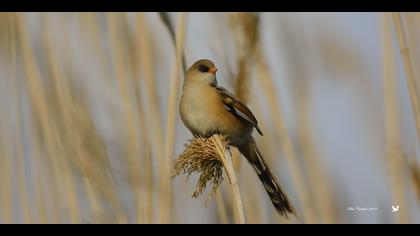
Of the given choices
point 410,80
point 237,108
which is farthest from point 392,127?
point 237,108

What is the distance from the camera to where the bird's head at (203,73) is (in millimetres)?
3357

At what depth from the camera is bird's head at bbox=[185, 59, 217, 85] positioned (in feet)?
11.0

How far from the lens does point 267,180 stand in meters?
2.83

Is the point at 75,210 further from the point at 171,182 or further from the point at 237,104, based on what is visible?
the point at 237,104

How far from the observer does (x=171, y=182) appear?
2492mm

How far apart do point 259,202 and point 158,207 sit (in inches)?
22.6

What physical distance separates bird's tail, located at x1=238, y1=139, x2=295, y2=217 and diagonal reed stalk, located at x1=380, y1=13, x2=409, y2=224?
1.47 feet

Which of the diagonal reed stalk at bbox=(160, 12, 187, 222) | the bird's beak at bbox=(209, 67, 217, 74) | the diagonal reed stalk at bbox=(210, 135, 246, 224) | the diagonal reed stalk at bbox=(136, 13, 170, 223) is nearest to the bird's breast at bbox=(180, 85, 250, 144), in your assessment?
the bird's beak at bbox=(209, 67, 217, 74)

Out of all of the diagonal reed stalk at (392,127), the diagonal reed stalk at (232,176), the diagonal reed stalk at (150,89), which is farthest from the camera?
the diagonal reed stalk at (150,89)

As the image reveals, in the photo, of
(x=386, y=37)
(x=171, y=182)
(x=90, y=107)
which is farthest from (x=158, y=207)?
(x=386, y=37)

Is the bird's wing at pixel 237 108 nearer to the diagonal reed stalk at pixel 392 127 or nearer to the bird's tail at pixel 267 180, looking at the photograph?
the bird's tail at pixel 267 180

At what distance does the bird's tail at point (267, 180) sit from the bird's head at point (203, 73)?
412mm

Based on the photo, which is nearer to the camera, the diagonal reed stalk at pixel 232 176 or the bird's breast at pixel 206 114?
the diagonal reed stalk at pixel 232 176

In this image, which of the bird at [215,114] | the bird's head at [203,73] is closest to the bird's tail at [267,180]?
the bird at [215,114]
